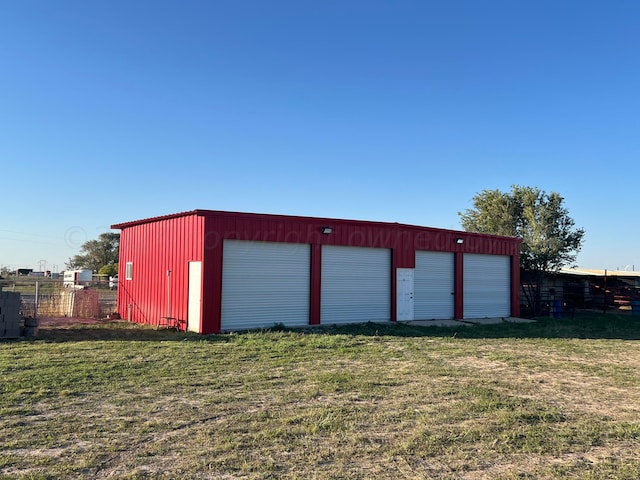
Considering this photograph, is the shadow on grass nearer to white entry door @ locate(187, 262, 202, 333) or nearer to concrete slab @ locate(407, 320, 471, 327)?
white entry door @ locate(187, 262, 202, 333)

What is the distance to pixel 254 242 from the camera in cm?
1592

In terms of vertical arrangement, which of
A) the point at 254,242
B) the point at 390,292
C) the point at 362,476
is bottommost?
the point at 362,476

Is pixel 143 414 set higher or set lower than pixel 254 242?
lower

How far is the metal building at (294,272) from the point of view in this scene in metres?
15.3

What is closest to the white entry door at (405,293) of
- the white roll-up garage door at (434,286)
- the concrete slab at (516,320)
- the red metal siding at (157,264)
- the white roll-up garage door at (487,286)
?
the white roll-up garage door at (434,286)

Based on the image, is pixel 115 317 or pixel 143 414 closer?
pixel 143 414

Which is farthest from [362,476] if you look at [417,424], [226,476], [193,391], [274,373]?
[274,373]

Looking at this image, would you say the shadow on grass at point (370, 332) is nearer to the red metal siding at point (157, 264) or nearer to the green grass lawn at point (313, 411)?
the red metal siding at point (157, 264)

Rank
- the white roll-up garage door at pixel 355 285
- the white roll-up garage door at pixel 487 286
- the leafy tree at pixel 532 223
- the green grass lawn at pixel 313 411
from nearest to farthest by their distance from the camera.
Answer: the green grass lawn at pixel 313 411 → the white roll-up garage door at pixel 355 285 → the white roll-up garage door at pixel 487 286 → the leafy tree at pixel 532 223

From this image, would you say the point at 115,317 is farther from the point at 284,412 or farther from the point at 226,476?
the point at 226,476

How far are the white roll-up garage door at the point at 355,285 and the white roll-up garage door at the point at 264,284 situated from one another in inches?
31.2

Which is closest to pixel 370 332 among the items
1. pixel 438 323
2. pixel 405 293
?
pixel 405 293

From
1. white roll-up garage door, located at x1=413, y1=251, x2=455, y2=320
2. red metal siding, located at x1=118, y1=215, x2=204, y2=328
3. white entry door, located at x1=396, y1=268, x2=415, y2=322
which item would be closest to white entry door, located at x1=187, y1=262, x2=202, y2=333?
red metal siding, located at x1=118, y1=215, x2=204, y2=328

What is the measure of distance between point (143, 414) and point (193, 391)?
4.32 ft
